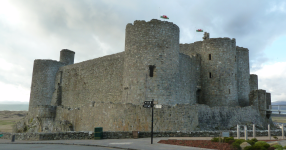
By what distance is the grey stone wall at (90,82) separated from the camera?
2564 centimetres

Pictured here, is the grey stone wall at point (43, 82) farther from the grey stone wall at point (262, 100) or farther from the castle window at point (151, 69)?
the grey stone wall at point (262, 100)

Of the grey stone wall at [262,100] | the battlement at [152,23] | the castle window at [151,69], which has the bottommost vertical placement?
the grey stone wall at [262,100]

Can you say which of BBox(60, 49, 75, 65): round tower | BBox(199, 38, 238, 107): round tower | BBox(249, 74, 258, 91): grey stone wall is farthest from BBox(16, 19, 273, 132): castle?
BBox(60, 49, 75, 65): round tower

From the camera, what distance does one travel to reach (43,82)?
3628cm

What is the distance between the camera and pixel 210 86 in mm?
26031

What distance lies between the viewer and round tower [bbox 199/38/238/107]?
2550 cm

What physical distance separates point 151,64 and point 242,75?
14.4 m

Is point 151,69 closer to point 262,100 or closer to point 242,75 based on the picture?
point 262,100

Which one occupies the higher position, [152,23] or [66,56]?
[66,56]

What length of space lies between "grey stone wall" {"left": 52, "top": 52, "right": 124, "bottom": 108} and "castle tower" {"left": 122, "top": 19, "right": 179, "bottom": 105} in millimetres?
4593

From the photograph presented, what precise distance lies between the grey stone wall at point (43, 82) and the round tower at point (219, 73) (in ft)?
73.0

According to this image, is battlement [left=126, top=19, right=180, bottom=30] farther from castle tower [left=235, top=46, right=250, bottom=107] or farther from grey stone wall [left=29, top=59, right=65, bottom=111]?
grey stone wall [left=29, top=59, right=65, bottom=111]

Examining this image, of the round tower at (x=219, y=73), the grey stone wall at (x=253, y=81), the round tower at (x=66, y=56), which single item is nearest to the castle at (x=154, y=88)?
the round tower at (x=219, y=73)

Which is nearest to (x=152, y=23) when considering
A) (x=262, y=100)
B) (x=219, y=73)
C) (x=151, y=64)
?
(x=151, y=64)
